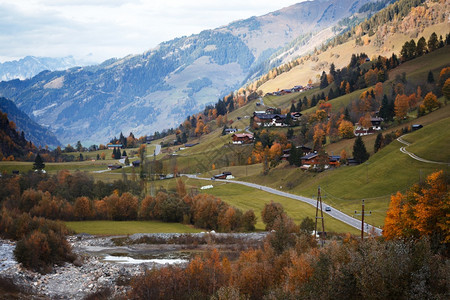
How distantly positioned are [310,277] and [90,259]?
44.6 m

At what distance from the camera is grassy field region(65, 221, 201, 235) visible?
92031 millimetres

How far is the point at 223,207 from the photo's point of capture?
9619 cm

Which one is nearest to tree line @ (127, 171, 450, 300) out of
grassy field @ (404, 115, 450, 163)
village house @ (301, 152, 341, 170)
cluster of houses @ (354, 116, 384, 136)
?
grassy field @ (404, 115, 450, 163)

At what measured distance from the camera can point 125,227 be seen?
96.2 metres

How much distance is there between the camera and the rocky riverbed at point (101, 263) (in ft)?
185

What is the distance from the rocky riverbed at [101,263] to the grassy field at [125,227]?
4.22 meters

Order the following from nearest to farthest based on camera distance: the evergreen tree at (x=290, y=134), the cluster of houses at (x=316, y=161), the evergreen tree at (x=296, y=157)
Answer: the cluster of houses at (x=316, y=161)
the evergreen tree at (x=296, y=157)
the evergreen tree at (x=290, y=134)

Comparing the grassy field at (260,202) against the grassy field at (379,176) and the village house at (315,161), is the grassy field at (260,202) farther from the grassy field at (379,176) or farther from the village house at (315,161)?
the village house at (315,161)

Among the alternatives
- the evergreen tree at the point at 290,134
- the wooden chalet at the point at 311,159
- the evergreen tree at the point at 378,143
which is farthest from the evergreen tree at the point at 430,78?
the wooden chalet at the point at 311,159

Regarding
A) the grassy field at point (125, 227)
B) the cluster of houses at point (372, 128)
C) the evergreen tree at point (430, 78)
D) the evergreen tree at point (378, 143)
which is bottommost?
the grassy field at point (125, 227)

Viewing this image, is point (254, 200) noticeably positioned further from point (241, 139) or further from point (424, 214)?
point (241, 139)

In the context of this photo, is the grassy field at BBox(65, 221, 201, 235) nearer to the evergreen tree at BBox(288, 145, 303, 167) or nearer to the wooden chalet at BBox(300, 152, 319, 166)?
the evergreen tree at BBox(288, 145, 303, 167)

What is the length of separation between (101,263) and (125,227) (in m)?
27.4

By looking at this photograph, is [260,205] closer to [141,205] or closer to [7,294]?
[141,205]
